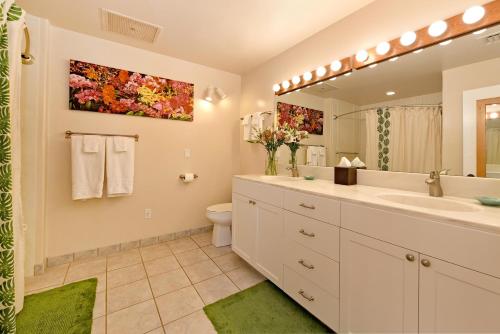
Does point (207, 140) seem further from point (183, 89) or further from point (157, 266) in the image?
point (157, 266)

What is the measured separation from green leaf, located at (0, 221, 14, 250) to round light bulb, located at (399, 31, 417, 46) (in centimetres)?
251

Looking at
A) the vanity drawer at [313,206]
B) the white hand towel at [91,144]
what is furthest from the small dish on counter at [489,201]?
the white hand towel at [91,144]

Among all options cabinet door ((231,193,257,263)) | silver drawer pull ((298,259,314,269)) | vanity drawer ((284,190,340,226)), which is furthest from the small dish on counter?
cabinet door ((231,193,257,263))

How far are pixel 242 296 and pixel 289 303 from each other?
0.35 metres

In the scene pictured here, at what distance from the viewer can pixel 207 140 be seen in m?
2.92

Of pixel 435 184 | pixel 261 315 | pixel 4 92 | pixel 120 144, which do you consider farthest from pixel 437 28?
pixel 120 144

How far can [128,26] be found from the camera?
6.51 feet

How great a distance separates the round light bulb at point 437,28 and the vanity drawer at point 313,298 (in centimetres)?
173

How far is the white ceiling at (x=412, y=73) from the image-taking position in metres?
1.23

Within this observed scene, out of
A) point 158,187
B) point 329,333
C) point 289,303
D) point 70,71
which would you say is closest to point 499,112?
point 329,333

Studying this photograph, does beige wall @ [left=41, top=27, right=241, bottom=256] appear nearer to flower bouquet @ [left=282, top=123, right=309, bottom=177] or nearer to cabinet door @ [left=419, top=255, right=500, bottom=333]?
flower bouquet @ [left=282, top=123, right=309, bottom=177]

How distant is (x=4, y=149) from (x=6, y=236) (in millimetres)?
409

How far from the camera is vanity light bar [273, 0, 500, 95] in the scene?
1171 mm

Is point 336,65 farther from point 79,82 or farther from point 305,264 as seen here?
point 79,82
